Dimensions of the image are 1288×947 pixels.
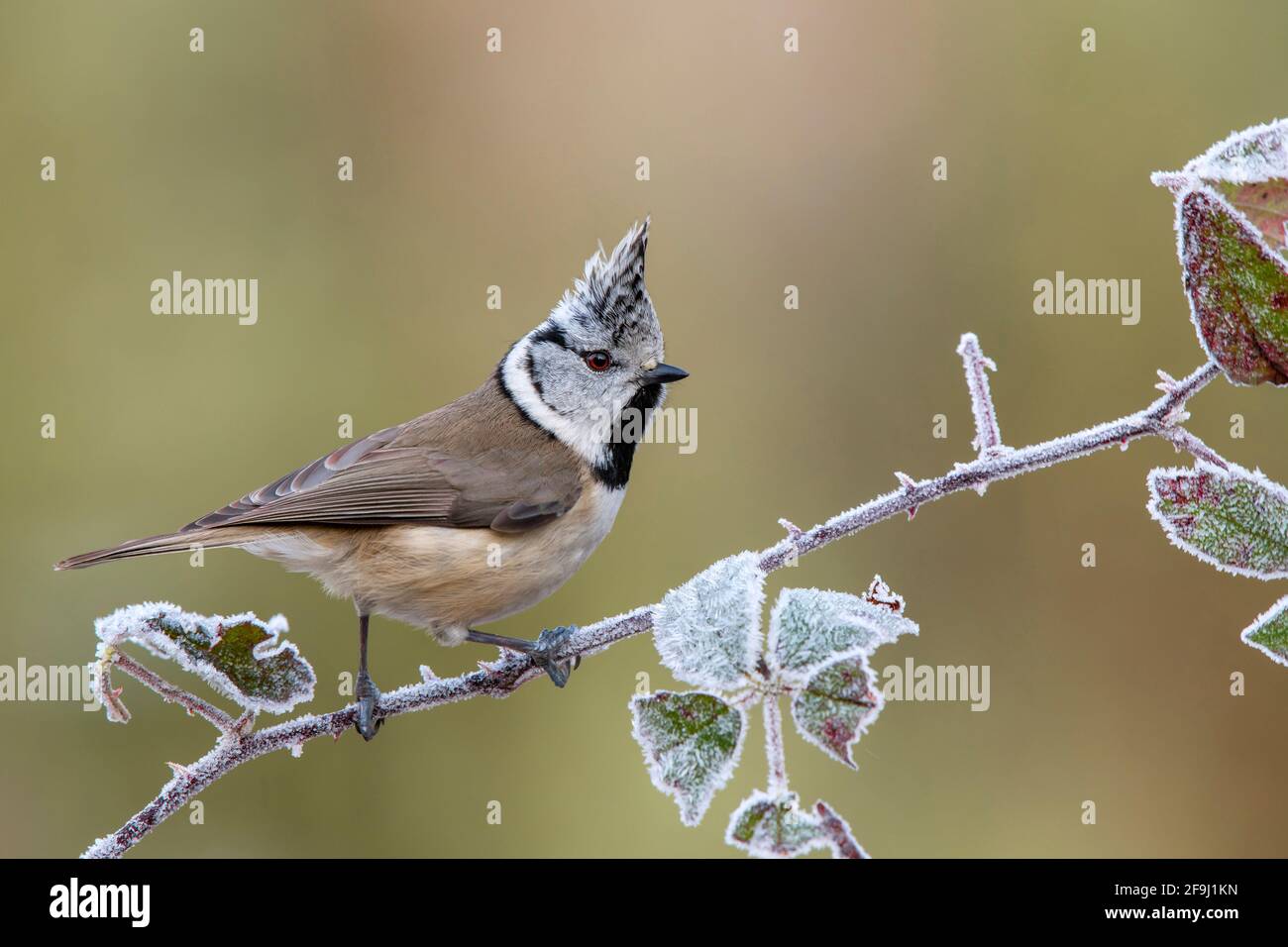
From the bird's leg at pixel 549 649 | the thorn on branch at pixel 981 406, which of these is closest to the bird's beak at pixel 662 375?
the bird's leg at pixel 549 649

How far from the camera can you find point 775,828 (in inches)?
47.3

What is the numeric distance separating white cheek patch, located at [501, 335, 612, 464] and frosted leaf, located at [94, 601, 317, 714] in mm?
1447

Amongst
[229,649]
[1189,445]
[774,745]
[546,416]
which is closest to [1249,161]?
[1189,445]

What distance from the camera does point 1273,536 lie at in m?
1.30

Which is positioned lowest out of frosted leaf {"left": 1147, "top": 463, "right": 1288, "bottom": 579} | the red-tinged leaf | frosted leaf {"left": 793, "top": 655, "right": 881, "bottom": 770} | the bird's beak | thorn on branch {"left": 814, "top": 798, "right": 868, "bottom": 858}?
thorn on branch {"left": 814, "top": 798, "right": 868, "bottom": 858}

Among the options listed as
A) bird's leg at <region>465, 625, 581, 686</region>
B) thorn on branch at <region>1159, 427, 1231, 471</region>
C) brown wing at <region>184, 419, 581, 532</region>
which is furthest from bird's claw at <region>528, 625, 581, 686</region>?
thorn on branch at <region>1159, 427, 1231, 471</region>

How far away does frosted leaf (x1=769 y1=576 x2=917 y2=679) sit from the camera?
1229 mm

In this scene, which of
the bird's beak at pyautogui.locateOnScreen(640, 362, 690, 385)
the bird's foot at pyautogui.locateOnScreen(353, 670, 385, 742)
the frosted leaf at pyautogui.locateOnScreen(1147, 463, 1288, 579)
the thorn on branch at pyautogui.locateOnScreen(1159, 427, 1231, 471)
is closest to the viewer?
the frosted leaf at pyautogui.locateOnScreen(1147, 463, 1288, 579)

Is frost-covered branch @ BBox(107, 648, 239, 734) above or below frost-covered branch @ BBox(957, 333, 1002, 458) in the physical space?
below

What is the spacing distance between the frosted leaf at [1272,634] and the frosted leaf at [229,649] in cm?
115

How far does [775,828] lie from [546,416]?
2.06m

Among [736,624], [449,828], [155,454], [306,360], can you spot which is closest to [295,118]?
[306,360]

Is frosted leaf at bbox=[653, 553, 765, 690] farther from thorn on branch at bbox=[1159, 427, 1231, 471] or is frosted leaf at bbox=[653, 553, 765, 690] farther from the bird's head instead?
the bird's head

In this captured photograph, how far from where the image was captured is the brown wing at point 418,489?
9.28 ft
